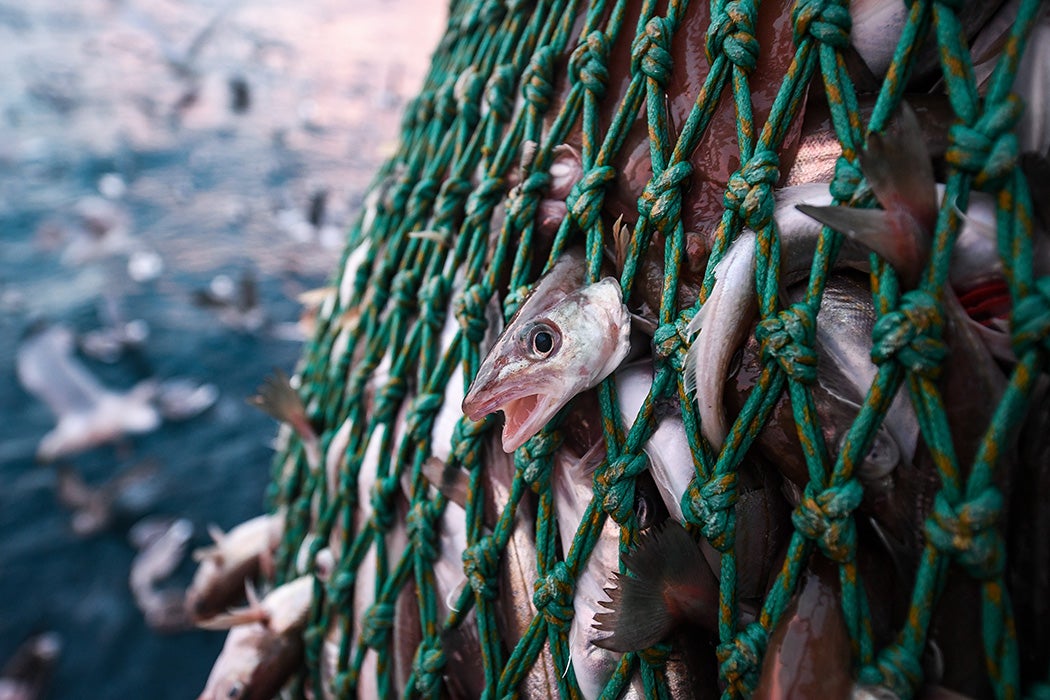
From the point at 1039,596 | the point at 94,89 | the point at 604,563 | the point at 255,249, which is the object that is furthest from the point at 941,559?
the point at 94,89

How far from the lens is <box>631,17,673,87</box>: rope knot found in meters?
0.69

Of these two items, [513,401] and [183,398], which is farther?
[183,398]

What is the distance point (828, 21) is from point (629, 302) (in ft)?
0.97

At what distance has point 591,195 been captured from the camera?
0.71 metres

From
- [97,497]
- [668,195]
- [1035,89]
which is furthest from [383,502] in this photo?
[97,497]

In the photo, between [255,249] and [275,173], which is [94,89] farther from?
[255,249]

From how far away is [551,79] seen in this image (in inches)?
32.6

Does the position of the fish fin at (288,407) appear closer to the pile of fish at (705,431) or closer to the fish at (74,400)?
the pile of fish at (705,431)

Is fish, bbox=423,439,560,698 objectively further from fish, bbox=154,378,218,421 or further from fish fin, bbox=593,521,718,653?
fish, bbox=154,378,218,421

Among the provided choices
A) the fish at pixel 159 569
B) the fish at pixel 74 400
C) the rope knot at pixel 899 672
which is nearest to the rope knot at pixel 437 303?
the rope knot at pixel 899 672

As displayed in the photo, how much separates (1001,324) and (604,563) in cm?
40

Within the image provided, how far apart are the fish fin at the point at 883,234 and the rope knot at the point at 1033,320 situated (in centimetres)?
7

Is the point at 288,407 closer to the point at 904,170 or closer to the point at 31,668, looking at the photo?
the point at 904,170

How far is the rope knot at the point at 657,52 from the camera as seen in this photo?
69cm
